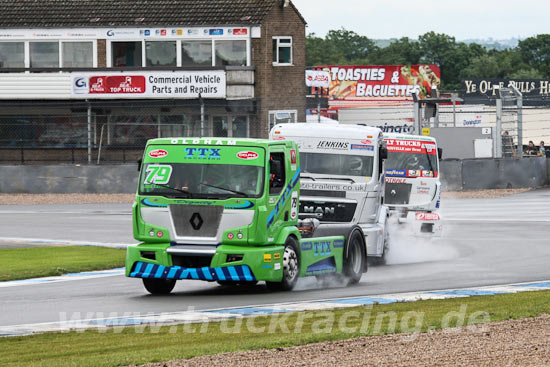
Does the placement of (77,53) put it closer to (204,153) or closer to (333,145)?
(333,145)

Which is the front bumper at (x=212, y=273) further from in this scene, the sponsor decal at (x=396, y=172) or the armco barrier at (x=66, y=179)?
the armco barrier at (x=66, y=179)

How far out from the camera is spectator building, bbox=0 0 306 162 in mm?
42062

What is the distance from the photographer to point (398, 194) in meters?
23.0

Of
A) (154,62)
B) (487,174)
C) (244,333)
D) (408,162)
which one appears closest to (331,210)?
(408,162)

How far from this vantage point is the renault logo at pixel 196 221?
13.9m

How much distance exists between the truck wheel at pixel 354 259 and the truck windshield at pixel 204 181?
8.61 feet

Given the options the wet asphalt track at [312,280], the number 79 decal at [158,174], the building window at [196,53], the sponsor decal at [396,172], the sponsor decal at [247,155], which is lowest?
the wet asphalt track at [312,280]

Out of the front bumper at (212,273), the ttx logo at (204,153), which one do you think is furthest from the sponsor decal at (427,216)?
the front bumper at (212,273)

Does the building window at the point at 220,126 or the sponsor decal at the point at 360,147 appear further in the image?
the building window at the point at 220,126

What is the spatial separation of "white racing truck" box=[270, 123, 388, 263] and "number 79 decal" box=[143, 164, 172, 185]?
4.43 m

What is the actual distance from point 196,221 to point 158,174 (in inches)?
33.2

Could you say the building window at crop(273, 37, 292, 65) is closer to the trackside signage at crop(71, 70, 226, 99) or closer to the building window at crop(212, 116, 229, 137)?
the trackside signage at crop(71, 70, 226, 99)

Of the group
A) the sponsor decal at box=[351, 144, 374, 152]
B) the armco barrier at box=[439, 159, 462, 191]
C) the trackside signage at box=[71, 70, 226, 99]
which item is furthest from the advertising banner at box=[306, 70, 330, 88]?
the sponsor decal at box=[351, 144, 374, 152]

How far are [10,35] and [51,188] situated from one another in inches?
439
